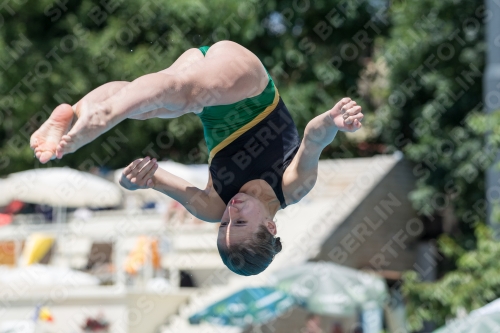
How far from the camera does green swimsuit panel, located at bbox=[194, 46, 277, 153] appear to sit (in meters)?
5.17

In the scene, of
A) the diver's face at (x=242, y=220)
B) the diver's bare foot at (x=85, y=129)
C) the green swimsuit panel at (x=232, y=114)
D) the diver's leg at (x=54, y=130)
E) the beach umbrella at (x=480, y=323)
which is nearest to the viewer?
the diver's bare foot at (x=85, y=129)

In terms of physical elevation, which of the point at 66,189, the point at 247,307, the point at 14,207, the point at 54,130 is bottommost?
the point at 14,207

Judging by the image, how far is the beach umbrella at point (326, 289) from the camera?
11664 millimetres

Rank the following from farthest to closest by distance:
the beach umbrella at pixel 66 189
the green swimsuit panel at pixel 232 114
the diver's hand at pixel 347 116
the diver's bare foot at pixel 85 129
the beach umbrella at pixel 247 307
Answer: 1. the beach umbrella at pixel 66 189
2. the beach umbrella at pixel 247 307
3. the green swimsuit panel at pixel 232 114
4. the diver's hand at pixel 347 116
5. the diver's bare foot at pixel 85 129

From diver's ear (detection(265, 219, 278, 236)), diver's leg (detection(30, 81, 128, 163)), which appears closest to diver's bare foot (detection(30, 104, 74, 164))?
diver's leg (detection(30, 81, 128, 163))

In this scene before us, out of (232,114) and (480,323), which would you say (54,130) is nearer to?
(232,114)

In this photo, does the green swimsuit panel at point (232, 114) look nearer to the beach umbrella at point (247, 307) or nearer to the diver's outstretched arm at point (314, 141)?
the diver's outstretched arm at point (314, 141)

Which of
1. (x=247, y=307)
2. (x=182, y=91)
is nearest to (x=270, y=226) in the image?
(x=182, y=91)

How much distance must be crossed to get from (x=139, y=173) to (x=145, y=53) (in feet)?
35.6

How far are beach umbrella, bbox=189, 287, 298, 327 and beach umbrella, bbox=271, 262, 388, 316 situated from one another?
201 millimetres

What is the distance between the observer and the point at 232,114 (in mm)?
5234

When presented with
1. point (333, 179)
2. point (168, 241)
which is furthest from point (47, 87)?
point (333, 179)

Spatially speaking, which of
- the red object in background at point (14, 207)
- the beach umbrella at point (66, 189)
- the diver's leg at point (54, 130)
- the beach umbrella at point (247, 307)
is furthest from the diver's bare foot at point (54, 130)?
the red object in background at point (14, 207)

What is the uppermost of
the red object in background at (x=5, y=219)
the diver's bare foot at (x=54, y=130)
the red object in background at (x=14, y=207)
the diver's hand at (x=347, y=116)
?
the diver's hand at (x=347, y=116)
